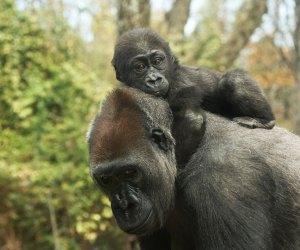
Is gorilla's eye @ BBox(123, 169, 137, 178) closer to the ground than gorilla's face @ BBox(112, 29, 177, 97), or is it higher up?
closer to the ground

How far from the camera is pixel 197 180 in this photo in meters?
4.49

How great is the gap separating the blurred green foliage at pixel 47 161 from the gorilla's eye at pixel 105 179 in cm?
445

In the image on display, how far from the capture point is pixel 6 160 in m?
9.12

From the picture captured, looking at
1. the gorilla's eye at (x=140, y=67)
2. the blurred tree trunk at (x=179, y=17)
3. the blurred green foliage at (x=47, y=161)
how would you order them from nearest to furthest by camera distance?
the gorilla's eye at (x=140, y=67)
the blurred green foliage at (x=47, y=161)
the blurred tree trunk at (x=179, y=17)

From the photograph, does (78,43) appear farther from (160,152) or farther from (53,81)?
(160,152)

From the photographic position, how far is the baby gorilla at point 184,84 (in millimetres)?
5168

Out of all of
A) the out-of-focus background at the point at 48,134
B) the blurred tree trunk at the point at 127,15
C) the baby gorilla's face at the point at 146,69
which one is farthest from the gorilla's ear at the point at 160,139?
the blurred tree trunk at the point at 127,15

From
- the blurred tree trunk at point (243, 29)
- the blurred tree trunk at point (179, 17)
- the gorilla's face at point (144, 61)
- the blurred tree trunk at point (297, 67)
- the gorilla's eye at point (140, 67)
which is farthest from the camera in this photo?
the blurred tree trunk at point (243, 29)

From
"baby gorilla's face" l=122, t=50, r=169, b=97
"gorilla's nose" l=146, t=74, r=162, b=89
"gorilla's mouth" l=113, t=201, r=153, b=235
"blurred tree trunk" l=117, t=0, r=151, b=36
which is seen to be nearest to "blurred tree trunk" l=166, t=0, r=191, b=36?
"blurred tree trunk" l=117, t=0, r=151, b=36

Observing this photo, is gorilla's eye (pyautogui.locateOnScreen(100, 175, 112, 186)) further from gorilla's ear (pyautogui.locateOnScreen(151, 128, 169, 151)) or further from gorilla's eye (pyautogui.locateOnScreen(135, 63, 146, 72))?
gorilla's eye (pyautogui.locateOnScreen(135, 63, 146, 72))

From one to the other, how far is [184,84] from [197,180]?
1.30 m

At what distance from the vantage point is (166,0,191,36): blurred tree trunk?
43.2ft

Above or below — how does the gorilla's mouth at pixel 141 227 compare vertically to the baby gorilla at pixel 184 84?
below

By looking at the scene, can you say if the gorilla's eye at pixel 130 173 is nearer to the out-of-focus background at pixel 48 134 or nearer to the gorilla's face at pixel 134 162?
the gorilla's face at pixel 134 162
